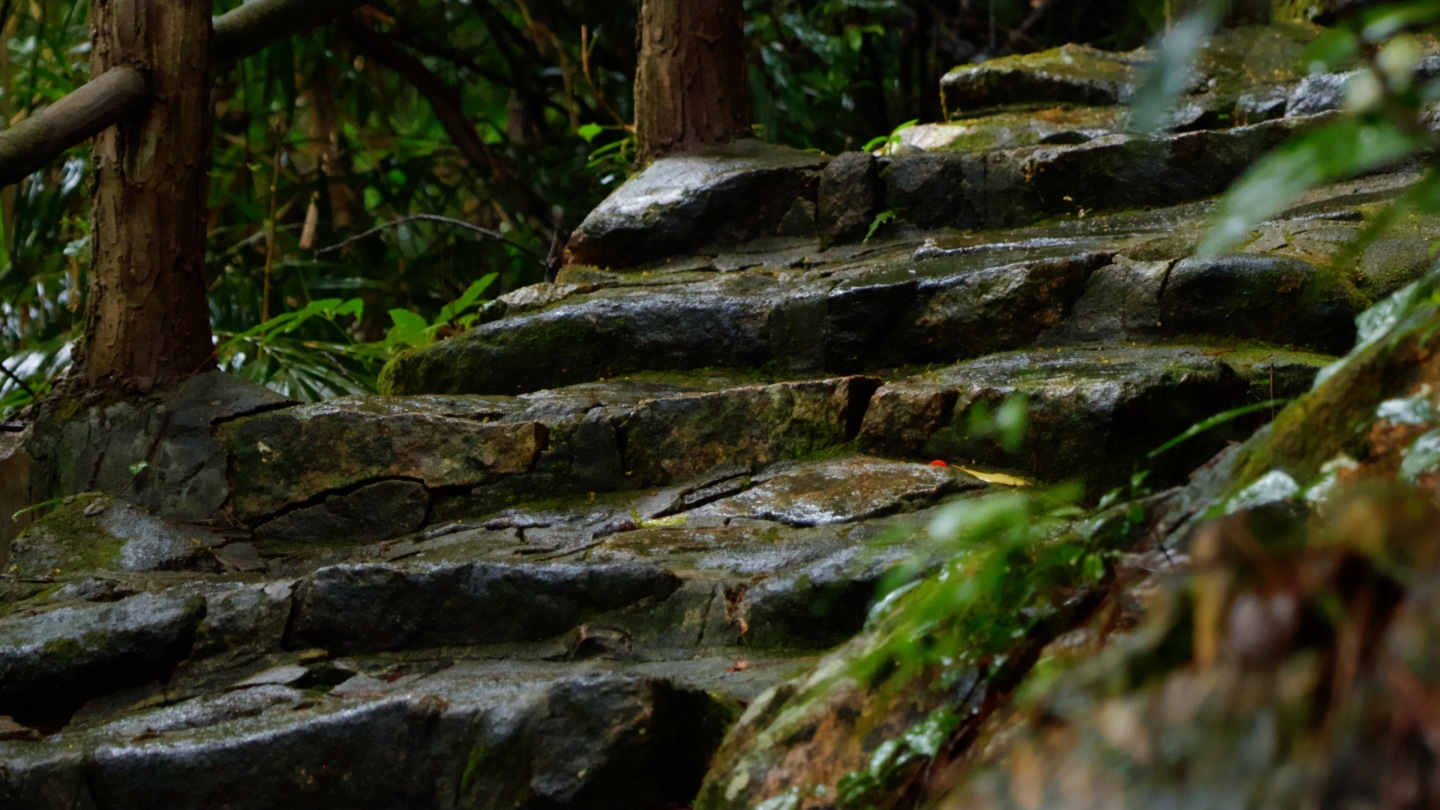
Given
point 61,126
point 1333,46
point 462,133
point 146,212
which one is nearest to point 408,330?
point 146,212

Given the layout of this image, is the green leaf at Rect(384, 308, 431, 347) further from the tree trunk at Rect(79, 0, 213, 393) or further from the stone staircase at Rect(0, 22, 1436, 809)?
the tree trunk at Rect(79, 0, 213, 393)

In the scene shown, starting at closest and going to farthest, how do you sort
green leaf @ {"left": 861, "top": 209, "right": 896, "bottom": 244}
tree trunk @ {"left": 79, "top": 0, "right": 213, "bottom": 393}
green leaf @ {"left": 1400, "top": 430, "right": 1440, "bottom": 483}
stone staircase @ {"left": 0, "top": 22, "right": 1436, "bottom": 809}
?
green leaf @ {"left": 1400, "top": 430, "right": 1440, "bottom": 483}
stone staircase @ {"left": 0, "top": 22, "right": 1436, "bottom": 809}
tree trunk @ {"left": 79, "top": 0, "right": 213, "bottom": 393}
green leaf @ {"left": 861, "top": 209, "right": 896, "bottom": 244}

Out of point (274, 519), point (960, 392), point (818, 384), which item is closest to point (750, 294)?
point (818, 384)

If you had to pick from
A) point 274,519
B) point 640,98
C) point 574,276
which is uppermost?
point 640,98

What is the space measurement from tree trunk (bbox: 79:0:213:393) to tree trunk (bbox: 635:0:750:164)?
5.97ft

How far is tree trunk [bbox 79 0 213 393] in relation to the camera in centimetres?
353

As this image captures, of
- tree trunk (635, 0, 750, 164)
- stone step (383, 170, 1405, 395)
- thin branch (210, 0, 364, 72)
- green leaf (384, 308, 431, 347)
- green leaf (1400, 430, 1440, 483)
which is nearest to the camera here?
green leaf (1400, 430, 1440, 483)

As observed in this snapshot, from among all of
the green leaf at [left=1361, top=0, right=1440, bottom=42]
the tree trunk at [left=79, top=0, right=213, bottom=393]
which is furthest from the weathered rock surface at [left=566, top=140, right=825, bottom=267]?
the green leaf at [left=1361, top=0, right=1440, bottom=42]

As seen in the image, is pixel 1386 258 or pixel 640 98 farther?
pixel 640 98

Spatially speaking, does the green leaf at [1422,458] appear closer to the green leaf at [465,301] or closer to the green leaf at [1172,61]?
the green leaf at [1172,61]

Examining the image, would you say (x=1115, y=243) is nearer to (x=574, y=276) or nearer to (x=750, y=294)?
(x=750, y=294)

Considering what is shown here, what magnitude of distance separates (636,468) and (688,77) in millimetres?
2293

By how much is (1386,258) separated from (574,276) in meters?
2.40

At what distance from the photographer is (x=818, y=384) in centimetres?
307
